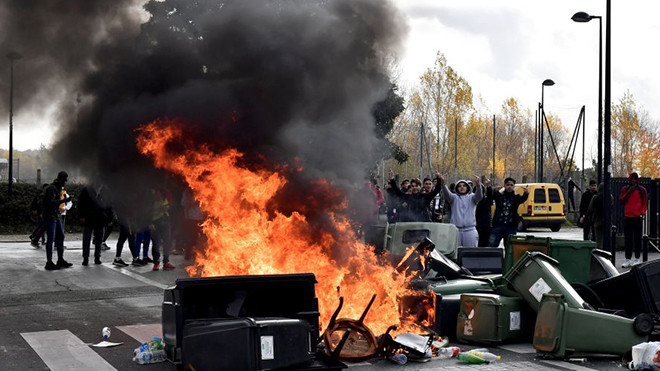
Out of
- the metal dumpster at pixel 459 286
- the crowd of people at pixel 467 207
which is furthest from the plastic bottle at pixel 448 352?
the crowd of people at pixel 467 207

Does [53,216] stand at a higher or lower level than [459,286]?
higher

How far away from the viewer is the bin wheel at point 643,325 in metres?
7.23

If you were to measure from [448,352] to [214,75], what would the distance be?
401 cm

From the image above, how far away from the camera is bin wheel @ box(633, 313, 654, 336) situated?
23.7 ft

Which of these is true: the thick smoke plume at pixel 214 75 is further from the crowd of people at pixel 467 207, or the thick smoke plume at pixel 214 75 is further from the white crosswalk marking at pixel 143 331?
the crowd of people at pixel 467 207

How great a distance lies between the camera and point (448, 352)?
300 inches

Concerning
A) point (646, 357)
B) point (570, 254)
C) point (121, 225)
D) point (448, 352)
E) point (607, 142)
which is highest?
point (607, 142)

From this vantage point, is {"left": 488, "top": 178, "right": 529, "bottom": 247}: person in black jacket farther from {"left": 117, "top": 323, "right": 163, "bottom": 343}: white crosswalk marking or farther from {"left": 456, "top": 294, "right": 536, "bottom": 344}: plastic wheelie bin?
{"left": 117, "top": 323, "right": 163, "bottom": 343}: white crosswalk marking

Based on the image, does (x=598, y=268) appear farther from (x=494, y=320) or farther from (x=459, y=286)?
(x=494, y=320)

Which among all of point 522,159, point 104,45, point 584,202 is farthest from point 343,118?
point 522,159

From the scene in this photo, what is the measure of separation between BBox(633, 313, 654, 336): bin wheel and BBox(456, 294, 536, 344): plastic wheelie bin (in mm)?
1152

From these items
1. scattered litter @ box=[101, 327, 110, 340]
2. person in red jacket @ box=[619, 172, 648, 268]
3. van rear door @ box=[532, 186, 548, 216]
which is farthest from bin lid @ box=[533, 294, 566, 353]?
van rear door @ box=[532, 186, 548, 216]

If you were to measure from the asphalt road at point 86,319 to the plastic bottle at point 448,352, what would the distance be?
203 mm

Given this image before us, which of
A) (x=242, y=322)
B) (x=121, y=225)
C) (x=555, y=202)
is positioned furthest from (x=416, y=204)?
(x=555, y=202)
